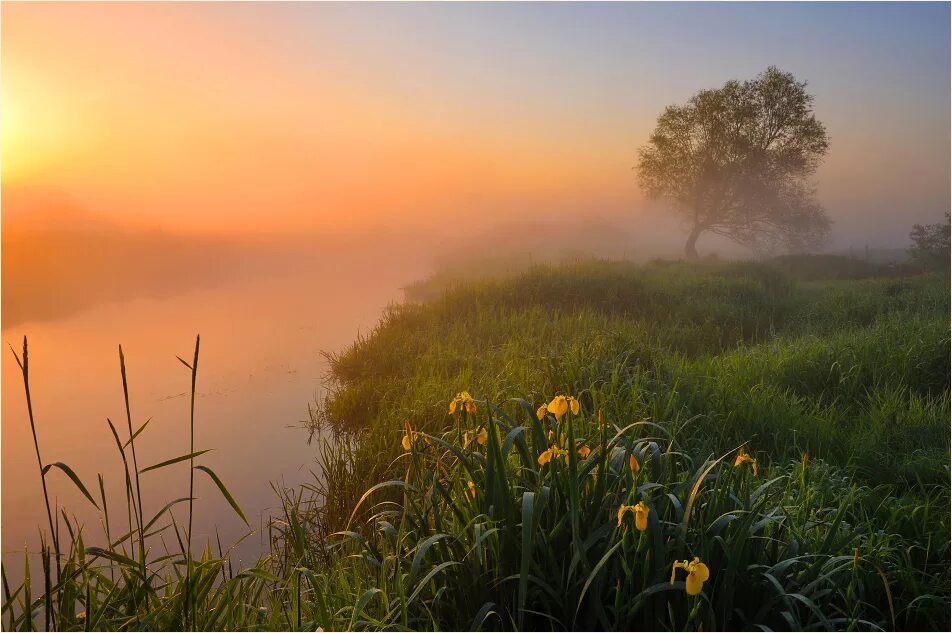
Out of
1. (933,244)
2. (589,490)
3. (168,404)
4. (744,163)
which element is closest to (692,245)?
(744,163)

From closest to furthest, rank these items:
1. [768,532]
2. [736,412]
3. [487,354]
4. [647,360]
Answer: [768,532]
[736,412]
[647,360]
[487,354]

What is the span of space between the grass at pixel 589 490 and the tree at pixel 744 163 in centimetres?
385

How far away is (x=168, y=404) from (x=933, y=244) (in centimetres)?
1496

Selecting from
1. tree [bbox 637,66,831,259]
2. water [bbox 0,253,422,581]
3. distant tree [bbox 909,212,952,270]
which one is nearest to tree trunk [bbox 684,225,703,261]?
tree [bbox 637,66,831,259]

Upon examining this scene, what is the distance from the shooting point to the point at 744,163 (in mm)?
13766

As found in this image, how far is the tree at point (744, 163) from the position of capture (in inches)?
479

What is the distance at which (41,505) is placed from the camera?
4195mm

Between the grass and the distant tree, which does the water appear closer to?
the grass

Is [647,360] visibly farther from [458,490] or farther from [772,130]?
[772,130]

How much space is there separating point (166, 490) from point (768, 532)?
3.97m

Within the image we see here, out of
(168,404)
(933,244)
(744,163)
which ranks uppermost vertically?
(744,163)

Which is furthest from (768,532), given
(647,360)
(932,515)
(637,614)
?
(647,360)

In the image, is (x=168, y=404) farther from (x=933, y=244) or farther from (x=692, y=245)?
(x=933, y=244)

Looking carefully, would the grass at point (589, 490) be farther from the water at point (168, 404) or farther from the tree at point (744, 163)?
the tree at point (744, 163)
